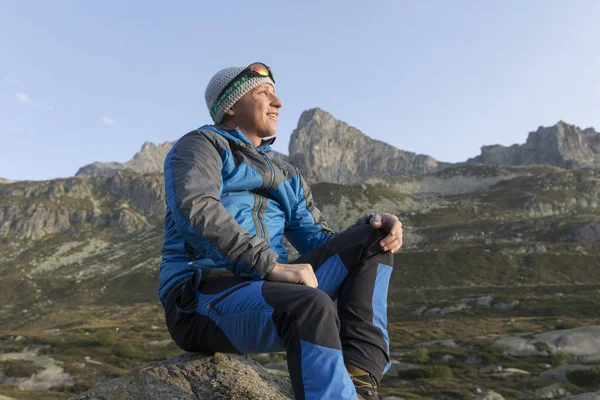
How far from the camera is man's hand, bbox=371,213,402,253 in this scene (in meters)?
4.20

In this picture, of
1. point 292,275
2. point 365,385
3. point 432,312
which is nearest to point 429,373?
point 365,385

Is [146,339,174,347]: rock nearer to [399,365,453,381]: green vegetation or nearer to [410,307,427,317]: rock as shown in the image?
[399,365,453,381]: green vegetation

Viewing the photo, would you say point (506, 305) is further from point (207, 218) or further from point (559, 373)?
point (207, 218)

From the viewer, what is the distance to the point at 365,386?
345 centimetres

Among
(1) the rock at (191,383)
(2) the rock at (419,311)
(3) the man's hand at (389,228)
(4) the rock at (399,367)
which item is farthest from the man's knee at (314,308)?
(2) the rock at (419,311)

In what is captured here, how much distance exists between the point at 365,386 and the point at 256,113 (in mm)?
3078

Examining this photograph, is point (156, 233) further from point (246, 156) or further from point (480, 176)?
point (246, 156)

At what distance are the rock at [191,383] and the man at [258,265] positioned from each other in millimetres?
323

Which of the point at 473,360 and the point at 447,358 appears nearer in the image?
the point at 473,360

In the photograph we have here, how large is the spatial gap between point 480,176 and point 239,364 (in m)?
194

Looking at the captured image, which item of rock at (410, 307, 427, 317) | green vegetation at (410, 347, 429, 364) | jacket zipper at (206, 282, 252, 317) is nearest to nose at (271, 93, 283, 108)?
jacket zipper at (206, 282, 252, 317)

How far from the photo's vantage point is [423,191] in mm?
173750

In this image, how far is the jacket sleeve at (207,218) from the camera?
3.29m

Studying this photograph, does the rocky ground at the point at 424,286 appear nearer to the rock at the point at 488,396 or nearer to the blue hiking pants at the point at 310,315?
the rock at the point at 488,396
